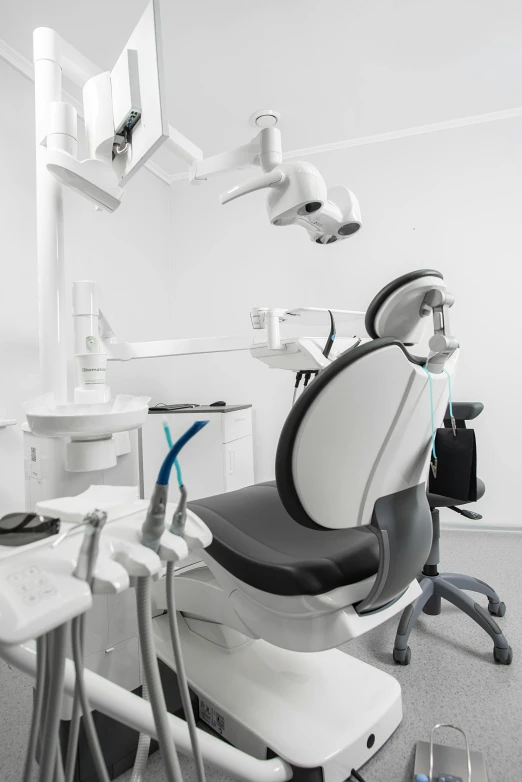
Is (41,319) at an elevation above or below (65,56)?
below

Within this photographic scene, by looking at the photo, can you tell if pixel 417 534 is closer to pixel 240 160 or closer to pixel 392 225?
pixel 240 160

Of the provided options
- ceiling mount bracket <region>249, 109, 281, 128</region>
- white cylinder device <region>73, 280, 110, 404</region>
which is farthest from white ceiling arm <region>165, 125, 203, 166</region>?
white cylinder device <region>73, 280, 110, 404</region>

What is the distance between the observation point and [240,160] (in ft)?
4.00

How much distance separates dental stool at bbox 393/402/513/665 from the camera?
1.49 meters

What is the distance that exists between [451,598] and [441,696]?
373 mm

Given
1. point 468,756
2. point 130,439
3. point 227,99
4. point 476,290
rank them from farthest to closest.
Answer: point 476,290 → point 227,99 → point 130,439 → point 468,756

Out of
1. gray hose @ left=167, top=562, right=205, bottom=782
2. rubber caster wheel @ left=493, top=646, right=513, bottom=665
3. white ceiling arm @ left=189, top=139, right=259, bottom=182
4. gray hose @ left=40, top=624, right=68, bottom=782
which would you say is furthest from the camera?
rubber caster wheel @ left=493, top=646, right=513, bottom=665

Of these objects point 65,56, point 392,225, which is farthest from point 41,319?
point 392,225

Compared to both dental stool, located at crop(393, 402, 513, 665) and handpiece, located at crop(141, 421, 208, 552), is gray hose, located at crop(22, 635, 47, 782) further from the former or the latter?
dental stool, located at crop(393, 402, 513, 665)

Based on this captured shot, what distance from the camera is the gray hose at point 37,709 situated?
49 centimetres

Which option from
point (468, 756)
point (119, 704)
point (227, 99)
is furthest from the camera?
point (227, 99)

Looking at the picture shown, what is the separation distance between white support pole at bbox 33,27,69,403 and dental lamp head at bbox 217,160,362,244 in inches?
16.5

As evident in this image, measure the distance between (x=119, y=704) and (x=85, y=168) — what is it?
3.15 ft

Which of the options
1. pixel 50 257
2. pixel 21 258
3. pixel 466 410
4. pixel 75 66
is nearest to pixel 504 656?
pixel 466 410
